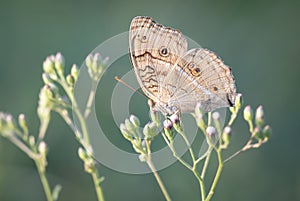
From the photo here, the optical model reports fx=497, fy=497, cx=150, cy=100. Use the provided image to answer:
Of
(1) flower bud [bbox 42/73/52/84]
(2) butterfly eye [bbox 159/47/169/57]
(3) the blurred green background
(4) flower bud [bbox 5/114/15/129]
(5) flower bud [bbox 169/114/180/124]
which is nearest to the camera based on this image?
(4) flower bud [bbox 5/114/15/129]

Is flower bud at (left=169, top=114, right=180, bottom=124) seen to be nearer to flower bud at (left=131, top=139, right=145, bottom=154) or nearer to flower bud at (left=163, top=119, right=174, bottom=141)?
flower bud at (left=163, top=119, right=174, bottom=141)

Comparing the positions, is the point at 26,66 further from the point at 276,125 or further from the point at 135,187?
the point at 276,125

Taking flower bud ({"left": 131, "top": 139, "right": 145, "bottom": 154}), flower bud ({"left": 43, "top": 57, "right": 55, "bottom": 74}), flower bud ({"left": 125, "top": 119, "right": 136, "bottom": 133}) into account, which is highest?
flower bud ({"left": 43, "top": 57, "right": 55, "bottom": 74})

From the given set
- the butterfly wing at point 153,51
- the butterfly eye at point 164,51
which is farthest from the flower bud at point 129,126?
the butterfly eye at point 164,51

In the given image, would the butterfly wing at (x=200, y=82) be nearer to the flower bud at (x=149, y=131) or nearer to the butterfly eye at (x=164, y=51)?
the butterfly eye at (x=164, y=51)

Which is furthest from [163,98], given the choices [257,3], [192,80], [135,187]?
[257,3]

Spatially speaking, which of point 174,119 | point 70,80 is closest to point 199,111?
point 174,119

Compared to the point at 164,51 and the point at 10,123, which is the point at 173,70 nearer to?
the point at 164,51

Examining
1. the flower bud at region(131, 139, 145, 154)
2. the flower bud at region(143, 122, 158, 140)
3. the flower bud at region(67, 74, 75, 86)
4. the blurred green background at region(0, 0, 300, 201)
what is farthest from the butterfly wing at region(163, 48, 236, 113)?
the blurred green background at region(0, 0, 300, 201)
